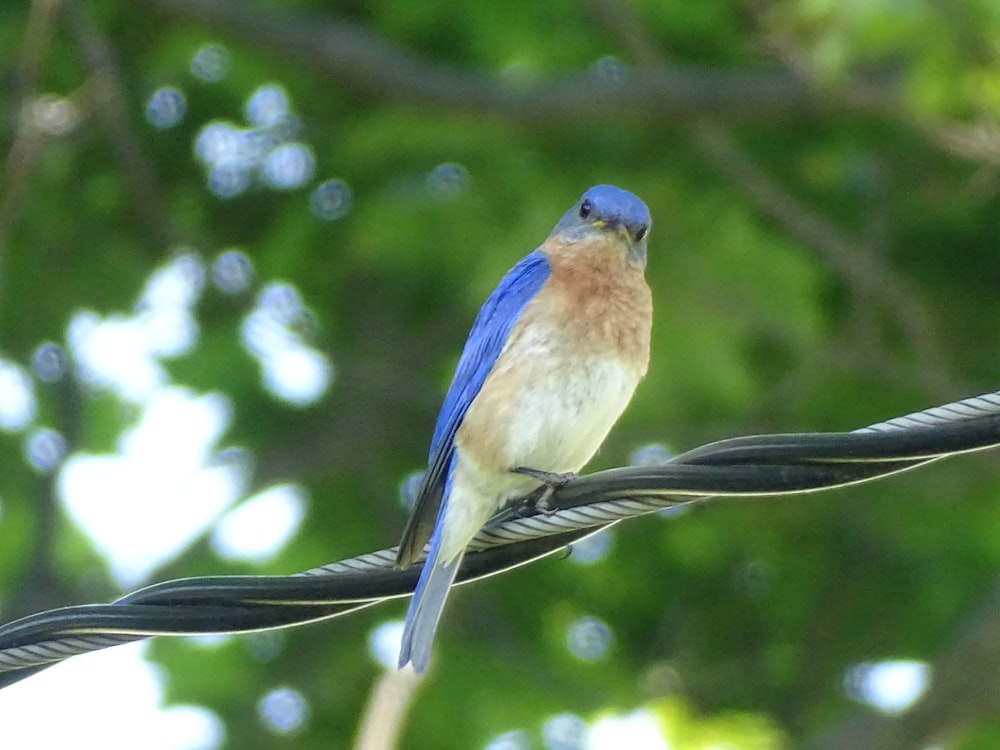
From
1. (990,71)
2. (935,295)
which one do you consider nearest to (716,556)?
(935,295)

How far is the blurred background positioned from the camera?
721 cm

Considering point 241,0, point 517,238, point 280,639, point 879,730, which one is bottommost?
point 879,730

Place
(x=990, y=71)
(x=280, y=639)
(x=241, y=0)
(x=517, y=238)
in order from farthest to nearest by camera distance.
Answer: (x=280, y=639), (x=241, y=0), (x=517, y=238), (x=990, y=71)

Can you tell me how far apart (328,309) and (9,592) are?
2354mm

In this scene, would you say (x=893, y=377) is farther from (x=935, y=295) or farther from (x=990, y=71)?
(x=990, y=71)

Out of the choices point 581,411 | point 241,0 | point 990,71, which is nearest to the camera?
point 581,411

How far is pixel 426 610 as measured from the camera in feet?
12.9

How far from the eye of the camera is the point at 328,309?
8398 mm

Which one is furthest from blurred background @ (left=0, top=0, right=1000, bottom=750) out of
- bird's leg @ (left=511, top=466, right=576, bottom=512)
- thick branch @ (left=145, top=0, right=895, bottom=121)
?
bird's leg @ (left=511, top=466, right=576, bottom=512)

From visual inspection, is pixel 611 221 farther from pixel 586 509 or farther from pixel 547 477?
pixel 586 509

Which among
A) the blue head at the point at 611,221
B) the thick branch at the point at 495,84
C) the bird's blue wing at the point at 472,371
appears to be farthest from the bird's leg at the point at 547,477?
the thick branch at the point at 495,84

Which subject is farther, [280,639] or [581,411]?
[280,639]

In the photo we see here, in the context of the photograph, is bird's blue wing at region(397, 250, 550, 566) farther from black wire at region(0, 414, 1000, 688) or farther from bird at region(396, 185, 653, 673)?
black wire at region(0, 414, 1000, 688)

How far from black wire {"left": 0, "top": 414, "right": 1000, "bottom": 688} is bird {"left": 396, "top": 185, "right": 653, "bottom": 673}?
0.91 m
